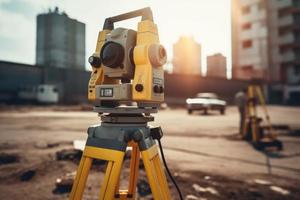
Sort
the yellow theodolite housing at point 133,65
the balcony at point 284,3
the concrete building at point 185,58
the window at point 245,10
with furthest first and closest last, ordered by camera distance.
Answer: the concrete building at point 185,58, the window at point 245,10, the balcony at point 284,3, the yellow theodolite housing at point 133,65

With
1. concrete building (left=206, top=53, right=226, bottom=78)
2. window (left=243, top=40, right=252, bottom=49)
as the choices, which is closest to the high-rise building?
window (left=243, top=40, right=252, bottom=49)

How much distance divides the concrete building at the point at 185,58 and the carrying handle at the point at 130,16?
248 feet

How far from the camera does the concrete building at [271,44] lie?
46.2 metres

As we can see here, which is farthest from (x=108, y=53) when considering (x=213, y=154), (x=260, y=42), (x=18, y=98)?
(x=260, y=42)

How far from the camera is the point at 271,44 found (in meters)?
48.4

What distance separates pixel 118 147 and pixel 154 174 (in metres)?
0.31

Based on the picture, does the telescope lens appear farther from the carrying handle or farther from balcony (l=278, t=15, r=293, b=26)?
balcony (l=278, t=15, r=293, b=26)

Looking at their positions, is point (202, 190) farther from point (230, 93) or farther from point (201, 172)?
point (230, 93)

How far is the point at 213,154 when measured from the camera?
6805 mm

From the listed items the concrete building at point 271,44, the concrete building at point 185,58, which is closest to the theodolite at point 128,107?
the concrete building at point 271,44

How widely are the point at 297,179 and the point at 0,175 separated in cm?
487

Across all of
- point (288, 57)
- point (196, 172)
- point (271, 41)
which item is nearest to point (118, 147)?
point (196, 172)

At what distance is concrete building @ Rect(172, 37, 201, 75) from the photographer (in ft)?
258

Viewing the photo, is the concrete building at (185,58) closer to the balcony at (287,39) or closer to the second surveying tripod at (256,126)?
the balcony at (287,39)
